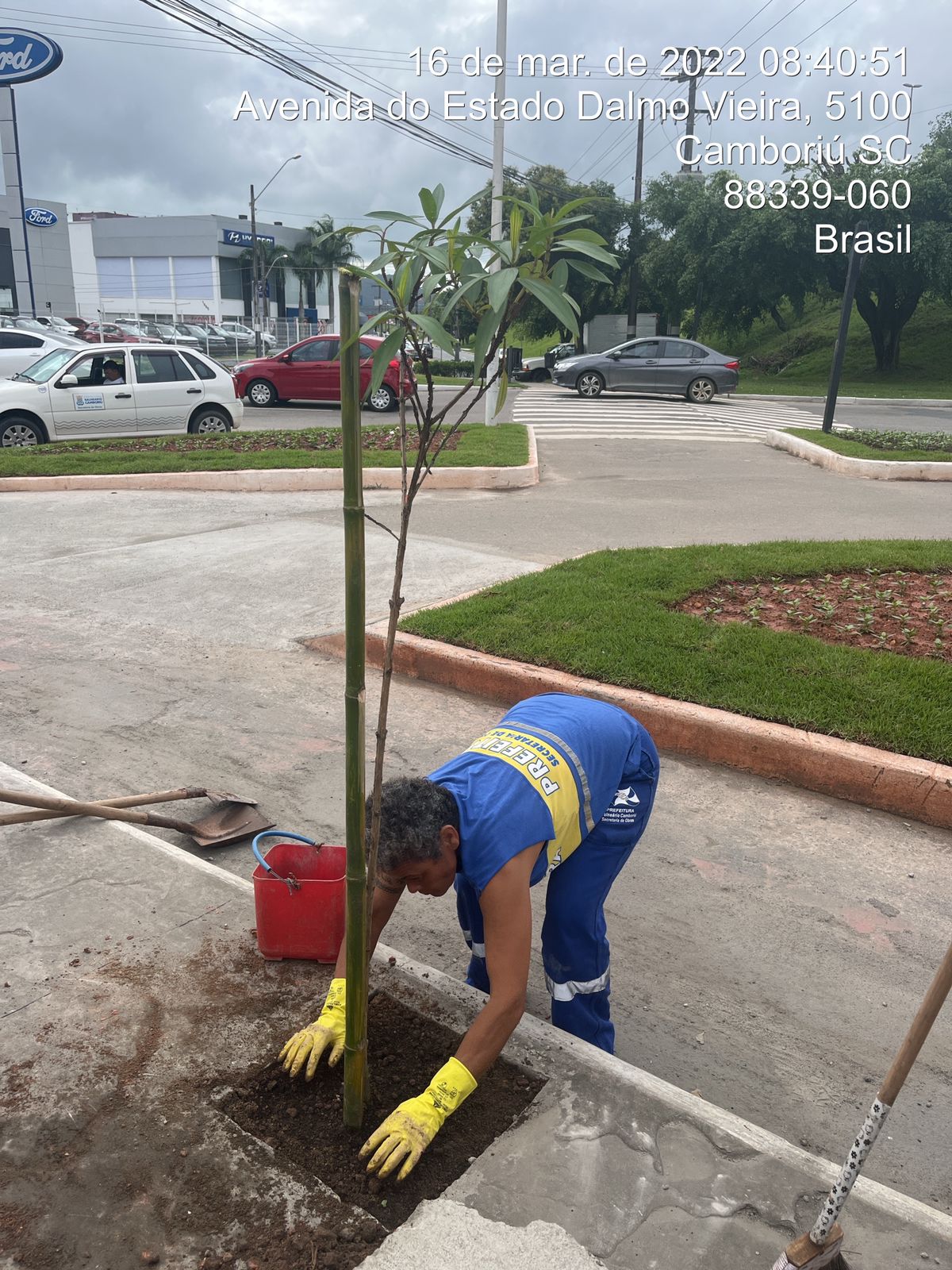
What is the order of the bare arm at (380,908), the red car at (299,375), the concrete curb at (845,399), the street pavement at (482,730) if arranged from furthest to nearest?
the concrete curb at (845,399)
the red car at (299,375)
the street pavement at (482,730)
the bare arm at (380,908)

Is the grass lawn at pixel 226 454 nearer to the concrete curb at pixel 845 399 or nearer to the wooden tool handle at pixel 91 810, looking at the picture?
the wooden tool handle at pixel 91 810

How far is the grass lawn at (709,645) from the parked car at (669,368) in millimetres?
16208

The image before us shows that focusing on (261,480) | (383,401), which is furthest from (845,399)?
(261,480)

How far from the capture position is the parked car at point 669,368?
22.8 metres

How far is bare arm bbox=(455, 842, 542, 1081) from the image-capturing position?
218 cm

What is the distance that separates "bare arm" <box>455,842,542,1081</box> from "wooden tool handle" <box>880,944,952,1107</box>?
2.45ft

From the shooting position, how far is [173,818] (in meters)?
3.99

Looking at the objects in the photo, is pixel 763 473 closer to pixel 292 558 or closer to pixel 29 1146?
pixel 292 558

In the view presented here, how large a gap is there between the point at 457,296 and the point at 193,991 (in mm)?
2167

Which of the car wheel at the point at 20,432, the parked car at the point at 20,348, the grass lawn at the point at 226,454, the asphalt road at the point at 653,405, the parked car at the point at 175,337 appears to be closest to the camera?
the grass lawn at the point at 226,454

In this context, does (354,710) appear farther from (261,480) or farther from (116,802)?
(261,480)

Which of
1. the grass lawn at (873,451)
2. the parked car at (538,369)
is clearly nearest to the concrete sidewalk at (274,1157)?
the grass lawn at (873,451)

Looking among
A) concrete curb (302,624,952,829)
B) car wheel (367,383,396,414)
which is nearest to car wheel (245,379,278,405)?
car wheel (367,383,396,414)

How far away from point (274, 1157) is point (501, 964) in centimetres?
70
